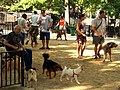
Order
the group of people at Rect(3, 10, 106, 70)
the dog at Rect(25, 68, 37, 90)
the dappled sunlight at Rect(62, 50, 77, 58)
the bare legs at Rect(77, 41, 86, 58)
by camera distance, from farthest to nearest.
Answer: the dappled sunlight at Rect(62, 50, 77, 58), the bare legs at Rect(77, 41, 86, 58), the group of people at Rect(3, 10, 106, 70), the dog at Rect(25, 68, 37, 90)

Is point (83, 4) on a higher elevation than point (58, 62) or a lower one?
higher

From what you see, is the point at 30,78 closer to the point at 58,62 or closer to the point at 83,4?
the point at 58,62

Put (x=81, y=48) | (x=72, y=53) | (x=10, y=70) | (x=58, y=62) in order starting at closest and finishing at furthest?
(x=10, y=70) < (x=58, y=62) < (x=81, y=48) < (x=72, y=53)

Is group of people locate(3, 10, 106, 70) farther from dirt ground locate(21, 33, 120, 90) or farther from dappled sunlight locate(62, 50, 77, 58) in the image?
dirt ground locate(21, 33, 120, 90)

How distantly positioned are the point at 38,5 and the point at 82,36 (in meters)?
19.0

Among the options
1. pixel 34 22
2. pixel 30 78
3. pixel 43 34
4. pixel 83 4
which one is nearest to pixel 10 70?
pixel 30 78

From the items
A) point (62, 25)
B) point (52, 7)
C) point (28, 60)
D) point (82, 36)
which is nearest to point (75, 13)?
point (52, 7)

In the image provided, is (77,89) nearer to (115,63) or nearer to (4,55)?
(4,55)

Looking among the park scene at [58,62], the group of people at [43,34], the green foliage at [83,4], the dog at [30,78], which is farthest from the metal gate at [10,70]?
the green foliage at [83,4]

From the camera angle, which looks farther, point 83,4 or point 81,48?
point 83,4

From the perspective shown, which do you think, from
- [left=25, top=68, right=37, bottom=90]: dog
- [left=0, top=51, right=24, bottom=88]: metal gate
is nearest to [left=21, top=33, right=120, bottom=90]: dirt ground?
[left=25, top=68, right=37, bottom=90]: dog

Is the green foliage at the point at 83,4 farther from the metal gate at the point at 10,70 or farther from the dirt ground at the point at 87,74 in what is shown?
the metal gate at the point at 10,70

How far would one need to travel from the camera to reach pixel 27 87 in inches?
355

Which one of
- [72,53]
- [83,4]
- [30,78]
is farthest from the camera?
[83,4]
